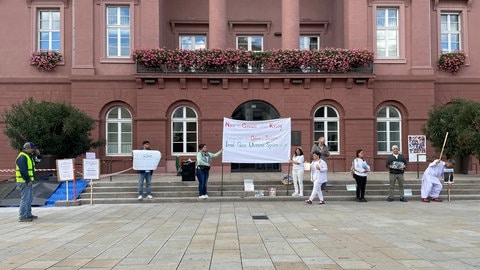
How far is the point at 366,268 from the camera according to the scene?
20.6 feet

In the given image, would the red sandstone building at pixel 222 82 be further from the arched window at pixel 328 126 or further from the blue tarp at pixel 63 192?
the blue tarp at pixel 63 192

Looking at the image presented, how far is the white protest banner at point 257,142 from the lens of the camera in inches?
595

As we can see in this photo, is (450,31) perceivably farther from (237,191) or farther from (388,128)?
(237,191)

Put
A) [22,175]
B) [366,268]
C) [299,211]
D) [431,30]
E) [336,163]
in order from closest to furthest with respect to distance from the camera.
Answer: [366,268] < [22,175] < [299,211] < [336,163] < [431,30]

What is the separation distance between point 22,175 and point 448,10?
2164 centimetres

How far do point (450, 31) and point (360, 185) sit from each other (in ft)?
43.9

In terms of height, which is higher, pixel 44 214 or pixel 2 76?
pixel 2 76

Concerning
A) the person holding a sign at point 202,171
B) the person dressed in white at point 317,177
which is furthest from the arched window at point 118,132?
the person dressed in white at point 317,177

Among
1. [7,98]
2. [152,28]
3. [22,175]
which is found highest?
[152,28]

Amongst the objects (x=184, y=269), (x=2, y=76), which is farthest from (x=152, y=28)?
(x=184, y=269)

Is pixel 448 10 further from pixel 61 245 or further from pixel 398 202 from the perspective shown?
pixel 61 245

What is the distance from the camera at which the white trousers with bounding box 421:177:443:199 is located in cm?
1433

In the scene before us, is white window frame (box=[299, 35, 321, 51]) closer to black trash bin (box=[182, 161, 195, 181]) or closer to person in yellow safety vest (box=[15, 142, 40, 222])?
black trash bin (box=[182, 161, 195, 181])

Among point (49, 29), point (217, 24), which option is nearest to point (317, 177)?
point (217, 24)
